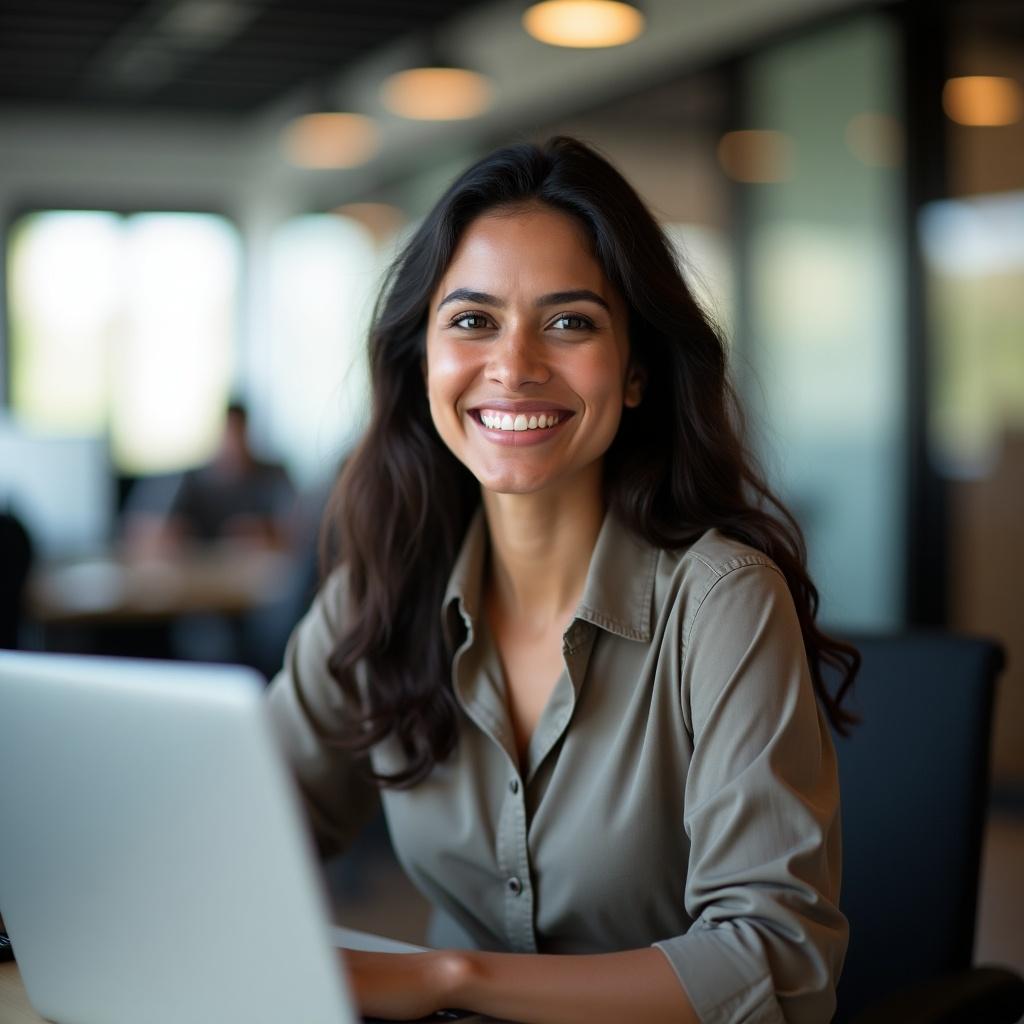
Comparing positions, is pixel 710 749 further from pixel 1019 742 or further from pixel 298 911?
pixel 1019 742

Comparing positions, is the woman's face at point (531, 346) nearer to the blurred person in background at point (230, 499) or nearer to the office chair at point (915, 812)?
the office chair at point (915, 812)

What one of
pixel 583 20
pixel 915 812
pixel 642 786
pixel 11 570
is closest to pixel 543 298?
pixel 642 786

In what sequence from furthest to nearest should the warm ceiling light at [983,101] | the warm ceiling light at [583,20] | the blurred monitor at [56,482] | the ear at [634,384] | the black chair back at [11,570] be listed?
1. the blurred monitor at [56,482]
2. the warm ceiling light at [983,101]
3. the warm ceiling light at [583,20]
4. the black chair back at [11,570]
5. the ear at [634,384]

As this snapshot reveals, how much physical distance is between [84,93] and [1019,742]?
21.8 ft

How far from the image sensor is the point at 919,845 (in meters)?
1.51

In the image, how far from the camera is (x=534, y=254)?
4.97 feet

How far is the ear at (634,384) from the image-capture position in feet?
5.29

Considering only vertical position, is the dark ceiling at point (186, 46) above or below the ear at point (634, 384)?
above

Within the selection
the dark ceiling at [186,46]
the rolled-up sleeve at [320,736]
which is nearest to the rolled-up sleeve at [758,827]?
the rolled-up sleeve at [320,736]

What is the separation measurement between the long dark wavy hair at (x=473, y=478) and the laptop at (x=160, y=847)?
2.02 ft

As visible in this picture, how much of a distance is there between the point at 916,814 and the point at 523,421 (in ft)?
1.98

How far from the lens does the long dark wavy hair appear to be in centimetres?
153

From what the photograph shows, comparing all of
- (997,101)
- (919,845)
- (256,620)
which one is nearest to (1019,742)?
(997,101)

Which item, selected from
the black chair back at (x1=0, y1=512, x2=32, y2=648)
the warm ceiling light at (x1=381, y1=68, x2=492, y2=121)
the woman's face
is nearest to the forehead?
the woman's face
